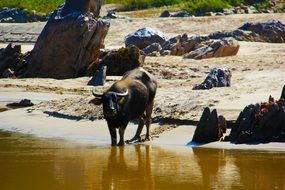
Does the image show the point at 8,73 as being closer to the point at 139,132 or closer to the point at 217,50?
the point at 217,50

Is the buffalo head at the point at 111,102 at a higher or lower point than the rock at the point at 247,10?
higher

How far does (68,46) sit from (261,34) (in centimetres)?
1051

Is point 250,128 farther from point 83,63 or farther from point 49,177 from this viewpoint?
point 83,63

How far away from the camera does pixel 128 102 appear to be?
15.9 metres

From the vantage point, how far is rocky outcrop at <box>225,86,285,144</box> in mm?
14711

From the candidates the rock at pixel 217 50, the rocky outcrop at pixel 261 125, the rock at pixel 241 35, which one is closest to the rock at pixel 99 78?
the rock at pixel 217 50

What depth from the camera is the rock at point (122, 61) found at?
90.8 ft

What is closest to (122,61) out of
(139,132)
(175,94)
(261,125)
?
(175,94)

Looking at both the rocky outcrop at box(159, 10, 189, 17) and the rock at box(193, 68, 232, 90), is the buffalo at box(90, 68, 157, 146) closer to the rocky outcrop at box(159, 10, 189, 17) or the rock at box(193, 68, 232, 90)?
the rock at box(193, 68, 232, 90)

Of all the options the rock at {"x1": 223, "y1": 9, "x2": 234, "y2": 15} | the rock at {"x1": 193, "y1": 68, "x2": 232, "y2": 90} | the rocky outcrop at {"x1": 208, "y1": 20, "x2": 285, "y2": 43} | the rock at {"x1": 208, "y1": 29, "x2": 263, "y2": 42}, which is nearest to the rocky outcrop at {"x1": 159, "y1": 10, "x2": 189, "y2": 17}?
the rock at {"x1": 223, "y1": 9, "x2": 234, "y2": 15}

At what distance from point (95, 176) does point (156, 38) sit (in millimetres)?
23740

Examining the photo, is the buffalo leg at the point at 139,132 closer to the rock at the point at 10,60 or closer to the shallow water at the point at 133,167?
the shallow water at the point at 133,167

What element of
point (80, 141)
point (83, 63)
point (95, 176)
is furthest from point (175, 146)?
point (83, 63)

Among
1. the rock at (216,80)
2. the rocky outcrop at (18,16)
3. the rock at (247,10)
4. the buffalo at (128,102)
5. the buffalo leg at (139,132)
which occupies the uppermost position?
the buffalo at (128,102)
